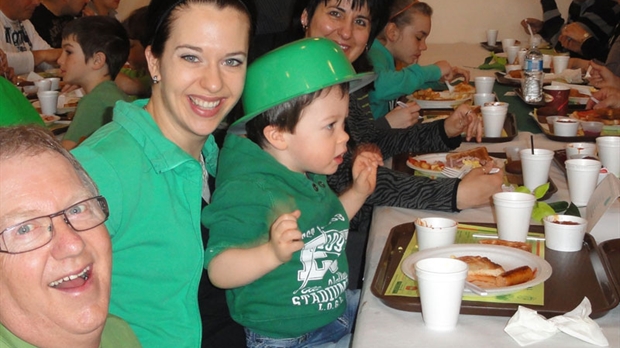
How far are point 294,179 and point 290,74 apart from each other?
222mm

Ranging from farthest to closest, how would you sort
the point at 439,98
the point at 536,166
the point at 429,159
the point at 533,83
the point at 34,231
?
the point at 439,98
the point at 533,83
the point at 429,159
the point at 536,166
the point at 34,231

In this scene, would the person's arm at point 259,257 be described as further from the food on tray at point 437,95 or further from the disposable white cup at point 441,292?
the food on tray at point 437,95

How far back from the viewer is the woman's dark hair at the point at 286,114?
1637 mm

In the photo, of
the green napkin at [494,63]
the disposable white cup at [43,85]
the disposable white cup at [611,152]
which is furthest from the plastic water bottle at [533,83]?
the disposable white cup at [43,85]

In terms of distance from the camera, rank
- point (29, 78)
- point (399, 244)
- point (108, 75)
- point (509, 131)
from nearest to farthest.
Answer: point (399, 244) → point (509, 131) → point (108, 75) → point (29, 78)

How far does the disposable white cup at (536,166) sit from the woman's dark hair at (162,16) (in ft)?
2.78

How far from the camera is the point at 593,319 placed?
4.14ft

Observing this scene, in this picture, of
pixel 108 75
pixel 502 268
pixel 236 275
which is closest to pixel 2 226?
pixel 236 275

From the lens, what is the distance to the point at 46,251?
2.98 feet

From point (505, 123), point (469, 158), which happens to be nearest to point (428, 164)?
point (469, 158)

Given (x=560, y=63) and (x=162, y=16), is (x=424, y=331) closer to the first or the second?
(x=162, y=16)

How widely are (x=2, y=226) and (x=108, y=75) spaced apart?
2.59m

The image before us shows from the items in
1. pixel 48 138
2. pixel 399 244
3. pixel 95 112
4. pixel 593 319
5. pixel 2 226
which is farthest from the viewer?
pixel 95 112

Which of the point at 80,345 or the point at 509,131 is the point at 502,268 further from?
the point at 509,131
